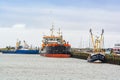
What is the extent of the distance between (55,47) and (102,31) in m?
27.6

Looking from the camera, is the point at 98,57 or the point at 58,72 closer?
the point at 58,72

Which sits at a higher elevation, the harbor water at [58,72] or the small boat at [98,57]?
the small boat at [98,57]

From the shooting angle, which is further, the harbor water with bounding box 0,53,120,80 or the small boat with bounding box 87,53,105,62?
the small boat with bounding box 87,53,105,62

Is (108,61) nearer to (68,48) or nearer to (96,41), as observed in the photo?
(96,41)

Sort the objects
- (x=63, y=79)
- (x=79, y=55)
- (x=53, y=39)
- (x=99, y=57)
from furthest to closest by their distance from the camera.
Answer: (x=53, y=39), (x=79, y=55), (x=99, y=57), (x=63, y=79)

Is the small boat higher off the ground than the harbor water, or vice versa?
the small boat

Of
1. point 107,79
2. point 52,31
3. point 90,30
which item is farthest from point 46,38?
point 107,79

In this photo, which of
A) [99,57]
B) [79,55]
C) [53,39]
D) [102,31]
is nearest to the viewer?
[99,57]

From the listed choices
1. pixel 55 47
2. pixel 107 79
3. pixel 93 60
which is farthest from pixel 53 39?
pixel 107 79

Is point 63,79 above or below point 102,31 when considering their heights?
below

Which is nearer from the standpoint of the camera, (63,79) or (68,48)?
(63,79)

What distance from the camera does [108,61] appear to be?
388 ft

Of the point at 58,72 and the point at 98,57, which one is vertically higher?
the point at 98,57

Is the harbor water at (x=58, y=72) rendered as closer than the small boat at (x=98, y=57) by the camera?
Yes
